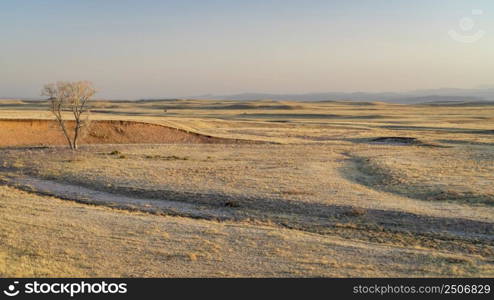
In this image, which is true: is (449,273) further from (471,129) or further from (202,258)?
(471,129)

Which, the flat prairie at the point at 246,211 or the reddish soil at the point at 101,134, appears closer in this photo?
the flat prairie at the point at 246,211

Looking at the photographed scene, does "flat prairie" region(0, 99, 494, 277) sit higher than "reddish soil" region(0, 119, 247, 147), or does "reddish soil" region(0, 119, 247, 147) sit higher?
"reddish soil" region(0, 119, 247, 147)

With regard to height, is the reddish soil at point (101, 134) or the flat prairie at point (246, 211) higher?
the reddish soil at point (101, 134)

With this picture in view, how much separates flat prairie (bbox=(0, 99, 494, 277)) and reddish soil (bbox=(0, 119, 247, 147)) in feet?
14.6

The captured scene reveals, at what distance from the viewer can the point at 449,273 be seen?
42.7ft

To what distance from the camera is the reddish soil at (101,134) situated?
171ft

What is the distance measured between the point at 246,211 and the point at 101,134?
36964 millimetres

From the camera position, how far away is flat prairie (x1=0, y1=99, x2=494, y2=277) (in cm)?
1382

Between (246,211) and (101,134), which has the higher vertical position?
(101,134)

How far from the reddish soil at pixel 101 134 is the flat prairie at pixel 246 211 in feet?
14.6

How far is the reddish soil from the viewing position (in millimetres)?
52031

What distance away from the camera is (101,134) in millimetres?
55781

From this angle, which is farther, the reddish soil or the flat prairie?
the reddish soil

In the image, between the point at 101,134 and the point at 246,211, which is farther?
the point at 101,134
